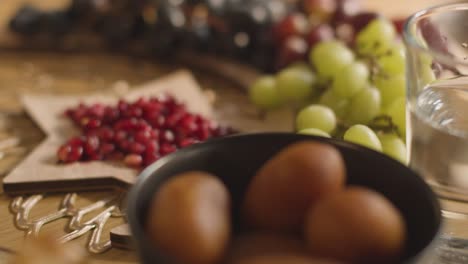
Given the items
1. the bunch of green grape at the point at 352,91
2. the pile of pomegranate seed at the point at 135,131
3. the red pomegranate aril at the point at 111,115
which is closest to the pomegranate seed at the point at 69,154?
the pile of pomegranate seed at the point at 135,131

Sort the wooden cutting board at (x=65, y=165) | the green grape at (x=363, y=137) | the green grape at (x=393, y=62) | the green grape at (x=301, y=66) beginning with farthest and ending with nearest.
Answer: the green grape at (x=301, y=66), the green grape at (x=393, y=62), the wooden cutting board at (x=65, y=165), the green grape at (x=363, y=137)

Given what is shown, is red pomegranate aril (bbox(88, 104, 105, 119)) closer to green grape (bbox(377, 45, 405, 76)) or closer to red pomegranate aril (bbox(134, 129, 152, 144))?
red pomegranate aril (bbox(134, 129, 152, 144))

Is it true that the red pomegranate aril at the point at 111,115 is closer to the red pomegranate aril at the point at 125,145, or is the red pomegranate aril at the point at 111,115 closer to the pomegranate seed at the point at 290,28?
the red pomegranate aril at the point at 125,145

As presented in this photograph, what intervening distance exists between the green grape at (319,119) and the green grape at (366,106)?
4 centimetres

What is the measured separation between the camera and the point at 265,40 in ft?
4.06

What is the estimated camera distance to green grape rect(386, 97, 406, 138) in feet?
2.78

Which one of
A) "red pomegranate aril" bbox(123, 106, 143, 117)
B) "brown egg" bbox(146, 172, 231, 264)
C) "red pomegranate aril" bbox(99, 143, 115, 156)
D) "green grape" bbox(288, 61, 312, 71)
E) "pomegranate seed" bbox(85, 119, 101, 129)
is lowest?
"red pomegranate aril" bbox(99, 143, 115, 156)

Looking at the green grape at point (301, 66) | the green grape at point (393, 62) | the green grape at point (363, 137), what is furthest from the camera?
the green grape at point (301, 66)

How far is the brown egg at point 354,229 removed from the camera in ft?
1.47

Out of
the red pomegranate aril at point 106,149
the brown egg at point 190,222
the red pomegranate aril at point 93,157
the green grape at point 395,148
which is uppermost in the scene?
the brown egg at point 190,222

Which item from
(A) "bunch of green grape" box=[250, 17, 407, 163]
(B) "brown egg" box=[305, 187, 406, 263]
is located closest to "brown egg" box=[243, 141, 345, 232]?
(B) "brown egg" box=[305, 187, 406, 263]

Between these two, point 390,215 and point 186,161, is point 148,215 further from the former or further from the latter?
point 390,215

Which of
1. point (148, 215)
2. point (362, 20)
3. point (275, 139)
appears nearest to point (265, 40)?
point (362, 20)

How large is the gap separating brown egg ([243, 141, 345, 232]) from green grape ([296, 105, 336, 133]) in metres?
0.35
